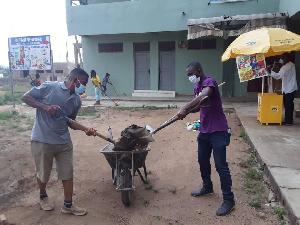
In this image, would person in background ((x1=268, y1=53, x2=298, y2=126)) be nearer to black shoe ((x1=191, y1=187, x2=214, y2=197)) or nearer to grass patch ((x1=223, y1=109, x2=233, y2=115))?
grass patch ((x1=223, y1=109, x2=233, y2=115))

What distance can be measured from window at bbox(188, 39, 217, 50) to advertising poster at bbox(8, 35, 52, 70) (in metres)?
6.92

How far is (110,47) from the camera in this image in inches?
588

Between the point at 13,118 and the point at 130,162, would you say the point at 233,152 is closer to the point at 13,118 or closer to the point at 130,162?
the point at 130,162

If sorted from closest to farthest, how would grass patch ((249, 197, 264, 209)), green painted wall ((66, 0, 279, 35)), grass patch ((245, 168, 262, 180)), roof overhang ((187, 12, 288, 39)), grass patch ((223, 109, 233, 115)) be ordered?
1. grass patch ((249, 197, 264, 209))
2. grass patch ((245, 168, 262, 180))
3. grass patch ((223, 109, 233, 115))
4. roof overhang ((187, 12, 288, 39))
5. green painted wall ((66, 0, 279, 35))

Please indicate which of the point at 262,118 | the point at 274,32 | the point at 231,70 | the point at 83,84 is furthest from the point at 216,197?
the point at 231,70

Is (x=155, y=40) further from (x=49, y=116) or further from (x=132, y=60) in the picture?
(x=49, y=116)

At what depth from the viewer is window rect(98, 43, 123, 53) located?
14.8 metres

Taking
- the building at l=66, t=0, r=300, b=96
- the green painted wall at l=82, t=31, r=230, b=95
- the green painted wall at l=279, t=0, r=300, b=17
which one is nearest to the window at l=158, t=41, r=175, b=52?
the building at l=66, t=0, r=300, b=96

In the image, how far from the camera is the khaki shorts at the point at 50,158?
124 inches

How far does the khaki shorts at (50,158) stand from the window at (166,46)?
11619mm

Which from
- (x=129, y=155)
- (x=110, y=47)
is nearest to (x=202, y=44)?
(x=110, y=47)

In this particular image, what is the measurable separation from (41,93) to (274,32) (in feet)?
17.5

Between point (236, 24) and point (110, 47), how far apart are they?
22.7 feet

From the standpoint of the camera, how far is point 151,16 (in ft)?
42.8
